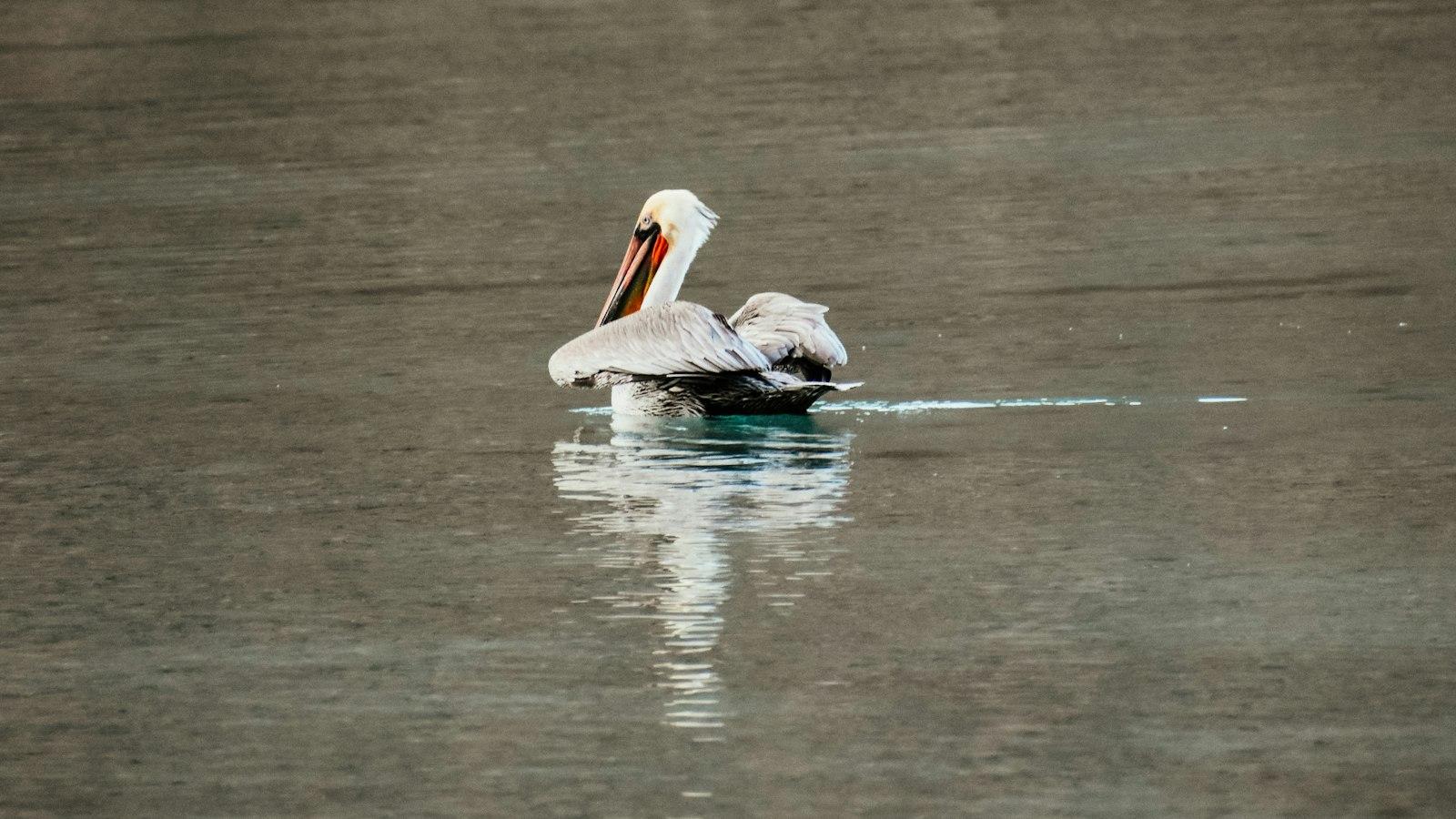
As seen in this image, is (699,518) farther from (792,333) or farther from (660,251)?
(660,251)

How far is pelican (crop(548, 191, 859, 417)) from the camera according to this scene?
738 centimetres

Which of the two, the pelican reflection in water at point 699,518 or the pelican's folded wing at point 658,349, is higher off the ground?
the pelican's folded wing at point 658,349

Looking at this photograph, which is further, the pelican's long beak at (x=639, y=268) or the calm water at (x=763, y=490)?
the pelican's long beak at (x=639, y=268)

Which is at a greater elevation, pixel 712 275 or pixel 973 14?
pixel 973 14

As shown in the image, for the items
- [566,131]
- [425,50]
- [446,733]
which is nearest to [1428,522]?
[446,733]

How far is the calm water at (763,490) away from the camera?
4547 millimetres

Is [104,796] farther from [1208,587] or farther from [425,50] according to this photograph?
[425,50]

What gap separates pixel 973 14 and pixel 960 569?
58.6 feet

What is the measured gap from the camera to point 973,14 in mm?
23125

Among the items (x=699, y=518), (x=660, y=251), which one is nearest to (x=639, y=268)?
(x=660, y=251)

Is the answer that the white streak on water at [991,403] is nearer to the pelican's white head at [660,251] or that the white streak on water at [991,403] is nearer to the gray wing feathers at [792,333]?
the gray wing feathers at [792,333]

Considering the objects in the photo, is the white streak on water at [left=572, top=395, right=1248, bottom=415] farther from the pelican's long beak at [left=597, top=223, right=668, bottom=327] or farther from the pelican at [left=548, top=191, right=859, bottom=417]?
the pelican's long beak at [left=597, top=223, right=668, bottom=327]

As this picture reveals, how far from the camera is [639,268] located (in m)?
8.65

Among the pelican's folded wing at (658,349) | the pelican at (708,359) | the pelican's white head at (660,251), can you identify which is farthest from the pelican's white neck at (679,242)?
the pelican's folded wing at (658,349)
